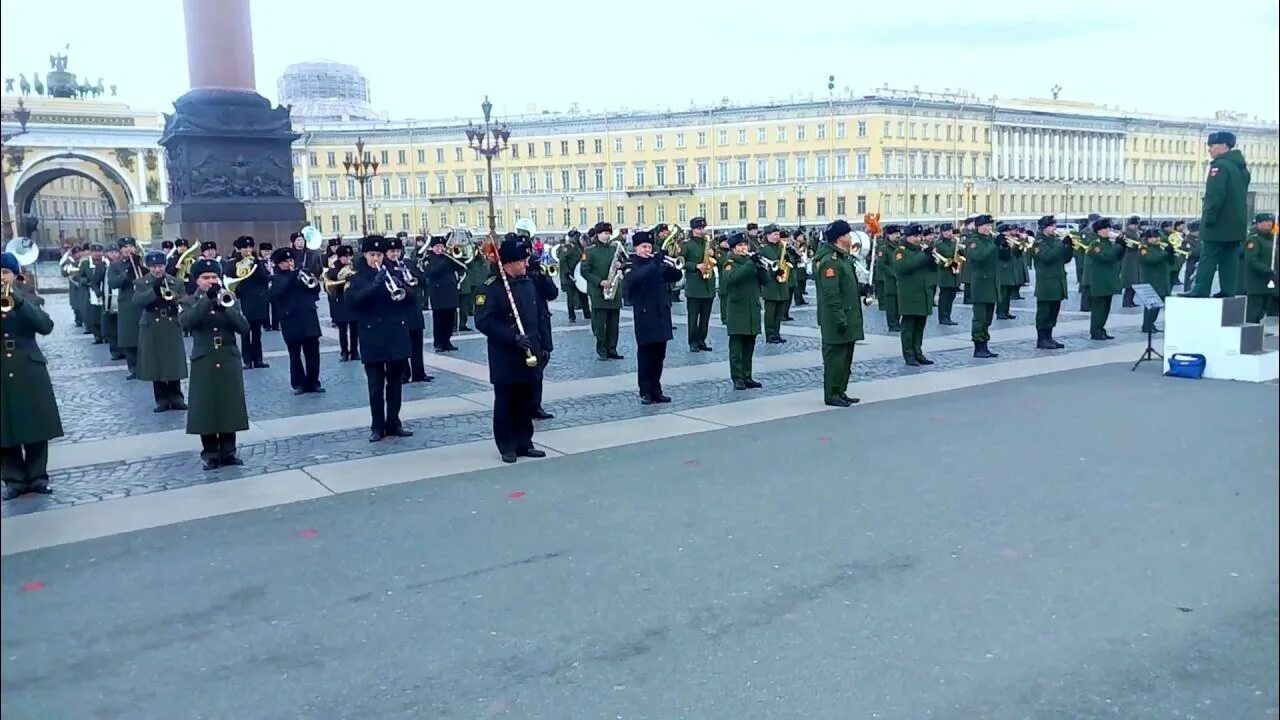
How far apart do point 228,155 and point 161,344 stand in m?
13.6

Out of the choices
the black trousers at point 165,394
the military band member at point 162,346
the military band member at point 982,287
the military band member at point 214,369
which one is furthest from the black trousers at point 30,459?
the military band member at point 982,287

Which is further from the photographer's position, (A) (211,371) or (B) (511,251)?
(B) (511,251)

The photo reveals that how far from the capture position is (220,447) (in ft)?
28.2

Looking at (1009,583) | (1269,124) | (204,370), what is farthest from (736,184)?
(1269,124)

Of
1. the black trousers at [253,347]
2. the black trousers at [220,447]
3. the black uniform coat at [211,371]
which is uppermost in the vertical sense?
the black uniform coat at [211,371]

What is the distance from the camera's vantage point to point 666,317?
37.3ft

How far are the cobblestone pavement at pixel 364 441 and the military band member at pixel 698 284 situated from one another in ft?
7.82

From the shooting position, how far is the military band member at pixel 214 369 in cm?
841

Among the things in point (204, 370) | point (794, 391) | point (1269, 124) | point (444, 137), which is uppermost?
point (444, 137)

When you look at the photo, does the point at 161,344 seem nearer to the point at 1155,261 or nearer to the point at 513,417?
the point at 513,417

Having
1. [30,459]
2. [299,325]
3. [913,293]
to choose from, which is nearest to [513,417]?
[30,459]

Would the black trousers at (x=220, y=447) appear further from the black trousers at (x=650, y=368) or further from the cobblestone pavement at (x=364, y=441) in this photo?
the black trousers at (x=650, y=368)

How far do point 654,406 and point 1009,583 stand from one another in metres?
6.11

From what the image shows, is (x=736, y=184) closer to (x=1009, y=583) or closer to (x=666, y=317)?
(x=666, y=317)
